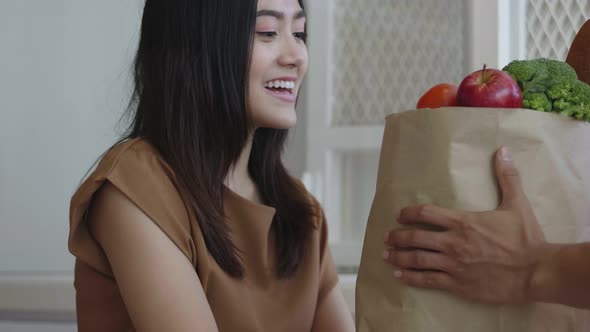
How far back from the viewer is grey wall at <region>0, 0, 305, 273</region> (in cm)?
217

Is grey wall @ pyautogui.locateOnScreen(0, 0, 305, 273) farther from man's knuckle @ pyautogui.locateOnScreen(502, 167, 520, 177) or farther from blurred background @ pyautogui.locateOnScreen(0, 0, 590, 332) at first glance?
man's knuckle @ pyautogui.locateOnScreen(502, 167, 520, 177)

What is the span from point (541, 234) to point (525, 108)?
0.54 ft

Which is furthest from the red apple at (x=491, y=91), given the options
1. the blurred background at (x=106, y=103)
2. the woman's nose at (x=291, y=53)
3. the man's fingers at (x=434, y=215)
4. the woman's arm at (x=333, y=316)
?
the blurred background at (x=106, y=103)

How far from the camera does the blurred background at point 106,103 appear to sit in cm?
215

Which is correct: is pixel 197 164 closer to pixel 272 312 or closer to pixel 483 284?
pixel 272 312

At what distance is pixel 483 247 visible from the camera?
96cm

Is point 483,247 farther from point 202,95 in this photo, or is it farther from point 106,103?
point 106,103

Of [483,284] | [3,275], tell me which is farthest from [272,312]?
[3,275]

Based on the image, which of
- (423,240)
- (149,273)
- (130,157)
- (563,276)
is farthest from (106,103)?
(563,276)

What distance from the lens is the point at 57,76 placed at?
2279 mm

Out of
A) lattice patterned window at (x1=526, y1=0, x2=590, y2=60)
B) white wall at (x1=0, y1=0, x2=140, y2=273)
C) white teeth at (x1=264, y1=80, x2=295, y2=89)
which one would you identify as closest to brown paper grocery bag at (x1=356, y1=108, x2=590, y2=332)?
white teeth at (x1=264, y1=80, x2=295, y2=89)

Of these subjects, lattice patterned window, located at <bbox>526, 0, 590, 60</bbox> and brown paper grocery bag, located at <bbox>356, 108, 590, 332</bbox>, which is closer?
brown paper grocery bag, located at <bbox>356, 108, 590, 332</bbox>

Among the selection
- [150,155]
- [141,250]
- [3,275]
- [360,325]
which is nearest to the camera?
[360,325]

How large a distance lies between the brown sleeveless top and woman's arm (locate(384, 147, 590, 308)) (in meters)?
0.41
